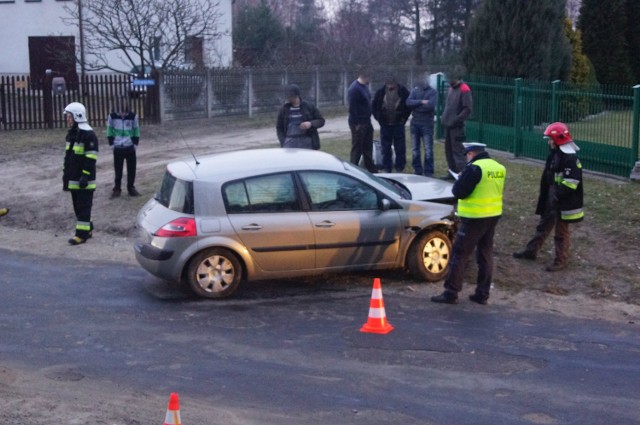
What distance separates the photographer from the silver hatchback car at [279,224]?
9.83 meters

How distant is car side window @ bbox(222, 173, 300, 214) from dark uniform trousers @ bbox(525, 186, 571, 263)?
10.3 ft

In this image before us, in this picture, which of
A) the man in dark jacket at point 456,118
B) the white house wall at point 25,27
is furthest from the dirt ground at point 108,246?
the white house wall at point 25,27

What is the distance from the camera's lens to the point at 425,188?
11266 mm

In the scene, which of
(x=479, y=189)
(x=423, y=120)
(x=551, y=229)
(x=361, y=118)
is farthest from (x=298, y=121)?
(x=479, y=189)

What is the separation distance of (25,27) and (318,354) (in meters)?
36.9

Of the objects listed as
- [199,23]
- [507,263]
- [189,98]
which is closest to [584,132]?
[507,263]

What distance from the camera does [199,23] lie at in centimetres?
3288

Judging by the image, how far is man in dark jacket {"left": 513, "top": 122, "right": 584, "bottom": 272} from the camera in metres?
10.7

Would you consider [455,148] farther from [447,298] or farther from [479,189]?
[447,298]

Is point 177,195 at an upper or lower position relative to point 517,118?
lower

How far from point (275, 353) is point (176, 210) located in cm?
250

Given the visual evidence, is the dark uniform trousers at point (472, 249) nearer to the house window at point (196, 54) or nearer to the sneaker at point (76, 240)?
the sneaker at point (76, 240)

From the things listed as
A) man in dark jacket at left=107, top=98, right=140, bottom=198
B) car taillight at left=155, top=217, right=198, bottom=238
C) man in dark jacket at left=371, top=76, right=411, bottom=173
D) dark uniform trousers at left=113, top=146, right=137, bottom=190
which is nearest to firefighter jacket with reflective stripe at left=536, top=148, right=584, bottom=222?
car taillight at left=155, top=217, right=198, bottom=238

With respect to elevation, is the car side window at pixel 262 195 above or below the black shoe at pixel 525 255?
above
